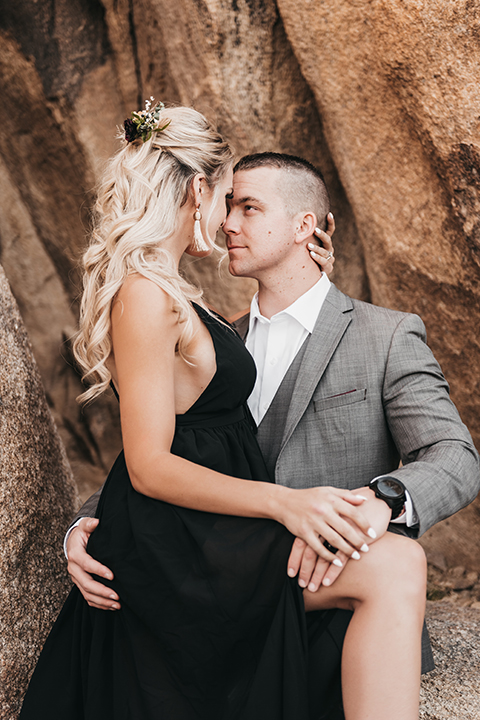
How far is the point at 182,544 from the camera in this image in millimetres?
1771

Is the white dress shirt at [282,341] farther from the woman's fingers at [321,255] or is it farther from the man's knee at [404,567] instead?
the man's knee at [404,567]

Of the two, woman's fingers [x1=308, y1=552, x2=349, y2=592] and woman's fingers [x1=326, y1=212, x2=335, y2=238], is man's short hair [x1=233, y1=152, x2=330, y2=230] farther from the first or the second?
woman's fingers [x1=308, y1=552, x2=349, y2=592]

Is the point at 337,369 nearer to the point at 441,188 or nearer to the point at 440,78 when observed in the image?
the point at 441,188

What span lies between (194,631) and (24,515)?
Answer: 87 cm

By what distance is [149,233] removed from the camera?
77.4 inches

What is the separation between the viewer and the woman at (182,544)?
1.61 metres

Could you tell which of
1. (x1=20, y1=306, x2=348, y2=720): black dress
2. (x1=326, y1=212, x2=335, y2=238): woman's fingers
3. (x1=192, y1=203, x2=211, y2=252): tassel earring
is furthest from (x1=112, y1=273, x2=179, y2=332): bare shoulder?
(x1=326, y1=212, x2=335, y2=238): woman's fingers

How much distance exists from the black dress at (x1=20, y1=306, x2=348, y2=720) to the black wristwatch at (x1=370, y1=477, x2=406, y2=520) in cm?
31

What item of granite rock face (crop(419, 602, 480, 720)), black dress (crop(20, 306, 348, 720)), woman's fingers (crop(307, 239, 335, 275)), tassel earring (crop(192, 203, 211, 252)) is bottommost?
granite rock face (crop(419, 602, 480, 720))

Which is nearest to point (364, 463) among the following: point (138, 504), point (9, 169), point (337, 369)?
point (337, 369)

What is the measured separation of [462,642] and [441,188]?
6.22ft

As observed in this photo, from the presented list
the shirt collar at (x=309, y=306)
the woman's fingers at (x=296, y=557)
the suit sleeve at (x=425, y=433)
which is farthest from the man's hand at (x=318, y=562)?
the shirt collar at (x=309, y=306)

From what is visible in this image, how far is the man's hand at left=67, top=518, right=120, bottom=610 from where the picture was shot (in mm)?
1826

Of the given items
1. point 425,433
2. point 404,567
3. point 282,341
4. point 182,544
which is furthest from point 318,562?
point 282,341
